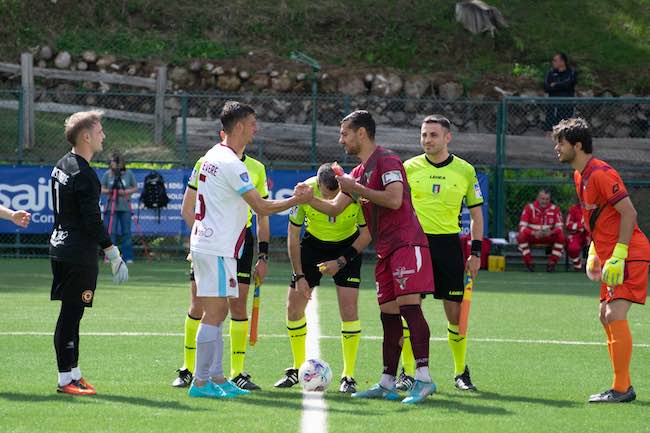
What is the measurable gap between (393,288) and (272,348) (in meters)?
2.69

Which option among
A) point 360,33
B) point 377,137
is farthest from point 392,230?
point 360,33

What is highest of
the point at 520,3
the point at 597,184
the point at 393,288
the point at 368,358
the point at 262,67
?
the point at 520,3

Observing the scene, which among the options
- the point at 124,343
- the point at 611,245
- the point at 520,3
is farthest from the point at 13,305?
the point at 520,3

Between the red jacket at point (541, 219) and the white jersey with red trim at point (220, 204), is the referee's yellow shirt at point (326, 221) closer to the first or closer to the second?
the white jersey with red trim at point (220, 204)

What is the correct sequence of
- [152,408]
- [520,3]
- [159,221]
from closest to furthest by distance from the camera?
[152,408]
[159,221]
[520,3]

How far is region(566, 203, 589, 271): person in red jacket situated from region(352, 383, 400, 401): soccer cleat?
13.9m

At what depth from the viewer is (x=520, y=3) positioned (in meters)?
35.9

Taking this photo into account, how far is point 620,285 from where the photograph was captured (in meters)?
8.62

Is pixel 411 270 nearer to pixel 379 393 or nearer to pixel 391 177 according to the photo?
pixel 391 177

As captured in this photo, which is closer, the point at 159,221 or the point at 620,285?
the point at 620,285

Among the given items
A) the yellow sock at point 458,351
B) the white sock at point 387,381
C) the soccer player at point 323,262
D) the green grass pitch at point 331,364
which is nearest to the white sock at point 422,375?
the green grass pitch at point 331,364

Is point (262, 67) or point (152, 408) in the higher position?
point (262, 67)

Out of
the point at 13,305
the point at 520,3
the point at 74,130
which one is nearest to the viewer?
the point at 74,130

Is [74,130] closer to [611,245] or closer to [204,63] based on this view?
[611,245]
